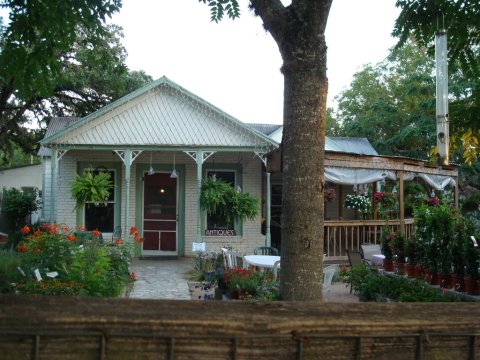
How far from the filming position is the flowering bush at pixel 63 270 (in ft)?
20.3

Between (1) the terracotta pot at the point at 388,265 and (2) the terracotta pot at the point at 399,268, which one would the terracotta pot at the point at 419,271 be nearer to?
(2) the terracotta pot at the point at 399,268

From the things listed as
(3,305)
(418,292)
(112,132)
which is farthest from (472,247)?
(112,132)

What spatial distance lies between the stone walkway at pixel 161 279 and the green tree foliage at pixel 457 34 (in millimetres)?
5218

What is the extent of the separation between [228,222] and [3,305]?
12.8m

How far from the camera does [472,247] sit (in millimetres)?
6539

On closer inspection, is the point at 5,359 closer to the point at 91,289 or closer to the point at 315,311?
the point at 315,311

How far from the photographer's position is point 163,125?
14.5 meters

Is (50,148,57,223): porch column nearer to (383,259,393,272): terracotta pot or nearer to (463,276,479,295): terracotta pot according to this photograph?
(383,259,393,272): terracotta pot

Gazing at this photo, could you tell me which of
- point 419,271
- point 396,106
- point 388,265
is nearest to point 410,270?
point 419,271

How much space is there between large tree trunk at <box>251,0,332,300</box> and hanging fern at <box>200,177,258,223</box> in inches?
409

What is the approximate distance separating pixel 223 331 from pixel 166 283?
9568 millimetres

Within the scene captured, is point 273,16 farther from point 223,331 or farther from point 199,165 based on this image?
point 199,165

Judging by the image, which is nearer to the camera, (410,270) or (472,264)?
(472,264)

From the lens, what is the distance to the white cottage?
46.2 feet
